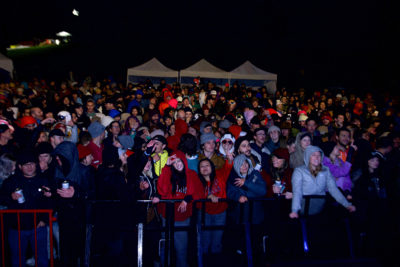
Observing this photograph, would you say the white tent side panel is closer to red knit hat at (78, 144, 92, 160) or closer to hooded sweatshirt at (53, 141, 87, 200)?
red knit hat at (78, 144, 92, 160)

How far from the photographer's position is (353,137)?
22.0 ft

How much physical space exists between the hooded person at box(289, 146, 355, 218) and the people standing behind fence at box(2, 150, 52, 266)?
3.66 meters

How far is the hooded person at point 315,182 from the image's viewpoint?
4.15 m

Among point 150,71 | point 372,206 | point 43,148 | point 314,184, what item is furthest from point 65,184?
point 150,71

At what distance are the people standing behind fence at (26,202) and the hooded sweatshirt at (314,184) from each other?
3.64 meters

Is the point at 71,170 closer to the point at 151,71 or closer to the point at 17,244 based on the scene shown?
the point at 17,244

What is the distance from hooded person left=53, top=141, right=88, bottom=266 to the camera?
Result: 3.89 meters

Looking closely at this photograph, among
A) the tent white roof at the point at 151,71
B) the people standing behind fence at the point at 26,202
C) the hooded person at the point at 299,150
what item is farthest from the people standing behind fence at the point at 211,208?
the tent white roof at the point at 151,71

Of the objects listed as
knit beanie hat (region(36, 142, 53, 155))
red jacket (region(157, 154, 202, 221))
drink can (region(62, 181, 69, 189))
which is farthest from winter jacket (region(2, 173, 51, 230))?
red jacket (region(157, 154, 202, 221))

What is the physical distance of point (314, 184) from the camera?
13.8ft

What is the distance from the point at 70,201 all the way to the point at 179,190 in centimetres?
155

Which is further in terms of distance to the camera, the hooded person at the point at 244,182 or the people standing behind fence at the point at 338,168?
the people standing behind fence at the point at 338,168

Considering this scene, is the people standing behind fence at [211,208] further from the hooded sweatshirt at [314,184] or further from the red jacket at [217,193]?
the hooded sweatshirt at [314,184]

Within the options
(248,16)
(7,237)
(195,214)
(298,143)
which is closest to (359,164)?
(298,143)
